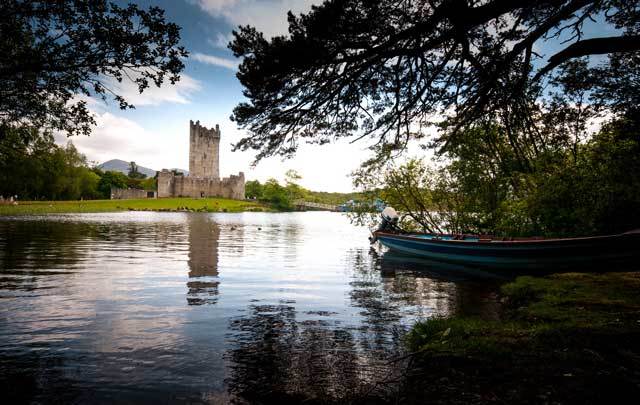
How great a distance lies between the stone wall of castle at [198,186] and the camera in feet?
Answer: 341

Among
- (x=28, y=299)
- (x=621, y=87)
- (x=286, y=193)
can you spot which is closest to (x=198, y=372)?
(x=28, y=299)

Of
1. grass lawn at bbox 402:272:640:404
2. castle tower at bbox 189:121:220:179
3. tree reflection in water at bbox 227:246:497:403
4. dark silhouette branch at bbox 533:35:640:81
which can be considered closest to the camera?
grass lawn at bbox 402:272:640:404

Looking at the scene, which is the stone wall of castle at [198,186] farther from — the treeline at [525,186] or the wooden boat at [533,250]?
the wooden boat at [533,250]

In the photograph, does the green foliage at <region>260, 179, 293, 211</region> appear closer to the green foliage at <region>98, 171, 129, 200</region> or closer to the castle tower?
the castle tower

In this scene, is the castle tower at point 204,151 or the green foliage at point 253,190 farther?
the green foliage at point 253,190

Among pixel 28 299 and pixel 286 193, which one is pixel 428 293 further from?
pixel 286 193

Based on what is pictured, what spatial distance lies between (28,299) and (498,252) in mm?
15698

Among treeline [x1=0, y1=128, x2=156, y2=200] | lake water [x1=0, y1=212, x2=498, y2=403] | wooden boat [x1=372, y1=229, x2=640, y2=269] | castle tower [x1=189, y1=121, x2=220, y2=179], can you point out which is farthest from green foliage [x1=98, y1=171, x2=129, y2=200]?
wooden boat [x1=372, y1=229, x2=640, y2=269]

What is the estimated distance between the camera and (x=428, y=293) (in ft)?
38.3

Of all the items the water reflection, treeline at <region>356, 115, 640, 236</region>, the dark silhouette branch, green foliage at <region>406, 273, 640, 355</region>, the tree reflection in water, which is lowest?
the water reflection

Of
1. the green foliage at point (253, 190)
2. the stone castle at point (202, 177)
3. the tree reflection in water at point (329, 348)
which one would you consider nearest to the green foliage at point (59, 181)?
the stone castle at point (202, 177)

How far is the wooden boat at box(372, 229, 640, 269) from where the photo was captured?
37.8 ft

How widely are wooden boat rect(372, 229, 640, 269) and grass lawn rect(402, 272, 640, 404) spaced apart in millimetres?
5137

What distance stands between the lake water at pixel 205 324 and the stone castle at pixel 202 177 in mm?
93206
